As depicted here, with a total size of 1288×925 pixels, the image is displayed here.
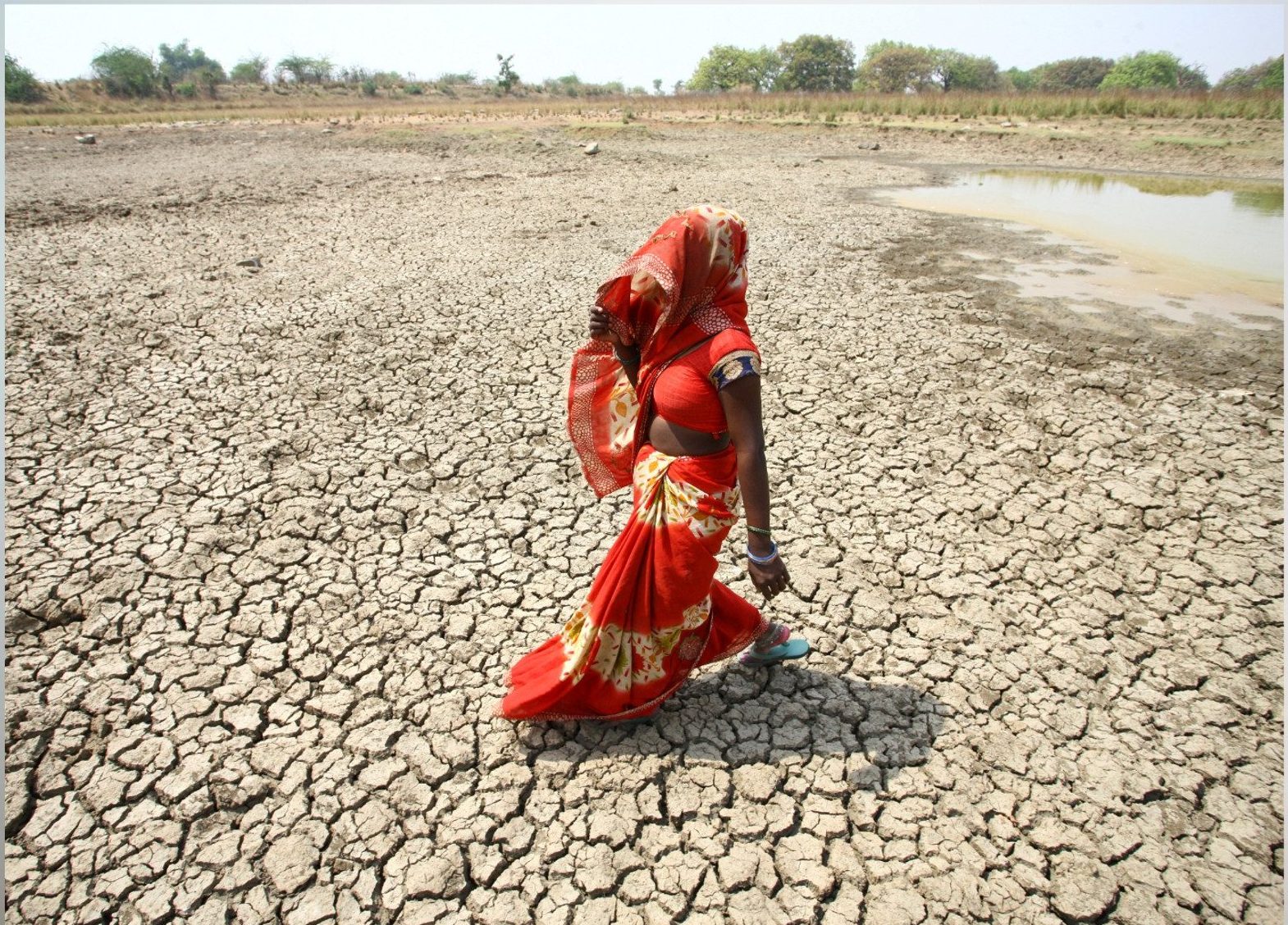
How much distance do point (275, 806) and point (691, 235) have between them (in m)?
2.00

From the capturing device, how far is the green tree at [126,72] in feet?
102

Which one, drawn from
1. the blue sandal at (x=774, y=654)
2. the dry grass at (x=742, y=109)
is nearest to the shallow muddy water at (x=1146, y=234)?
the blue sandal at (x=774, y=654)

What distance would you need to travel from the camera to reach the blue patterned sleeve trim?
1.74 m

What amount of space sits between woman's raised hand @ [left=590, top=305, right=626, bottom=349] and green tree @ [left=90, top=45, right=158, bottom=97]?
39.6 m

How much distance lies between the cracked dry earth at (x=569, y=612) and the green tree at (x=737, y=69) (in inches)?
2354

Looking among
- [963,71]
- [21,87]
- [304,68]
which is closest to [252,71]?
[304,68]

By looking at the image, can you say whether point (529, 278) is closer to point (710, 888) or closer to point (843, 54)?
point (710, 888)

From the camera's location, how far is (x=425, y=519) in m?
3.31

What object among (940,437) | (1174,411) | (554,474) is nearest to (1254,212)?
(1174,411)

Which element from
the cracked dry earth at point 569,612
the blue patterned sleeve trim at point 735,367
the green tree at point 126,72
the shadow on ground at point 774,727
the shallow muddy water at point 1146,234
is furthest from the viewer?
the green tree at point 126,72

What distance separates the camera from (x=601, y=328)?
6.31ft

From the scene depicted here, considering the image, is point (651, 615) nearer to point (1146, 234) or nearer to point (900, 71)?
point (1146, 234)

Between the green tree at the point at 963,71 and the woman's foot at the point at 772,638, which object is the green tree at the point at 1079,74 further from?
the woman's foot at the point at 772,638

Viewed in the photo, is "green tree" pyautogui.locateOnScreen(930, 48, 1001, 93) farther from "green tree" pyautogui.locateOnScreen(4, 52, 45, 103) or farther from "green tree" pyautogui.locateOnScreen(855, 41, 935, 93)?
"green tree" pyautogui.locateOnScreen(4, 52, 45, 103)
